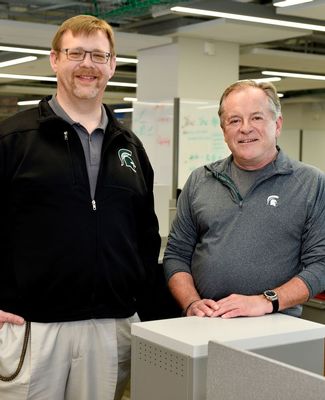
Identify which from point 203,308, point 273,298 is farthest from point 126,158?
point 273,298

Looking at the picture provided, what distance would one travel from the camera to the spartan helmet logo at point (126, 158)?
2.40 meters

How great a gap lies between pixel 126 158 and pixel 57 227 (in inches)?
14.1

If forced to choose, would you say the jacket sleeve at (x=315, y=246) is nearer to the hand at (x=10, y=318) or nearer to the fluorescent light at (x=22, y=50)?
the hand at (x=10, y=318)

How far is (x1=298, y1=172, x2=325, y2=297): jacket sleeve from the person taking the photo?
2.31 m

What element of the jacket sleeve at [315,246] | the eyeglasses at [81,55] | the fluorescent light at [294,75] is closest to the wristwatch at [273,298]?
the jacket sleeve at [315,246]

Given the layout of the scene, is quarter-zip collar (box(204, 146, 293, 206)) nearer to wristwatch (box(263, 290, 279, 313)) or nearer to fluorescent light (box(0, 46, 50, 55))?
wristwatch (box(263, 290, 279, 313))

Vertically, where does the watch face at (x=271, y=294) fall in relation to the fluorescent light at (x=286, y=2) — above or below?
below

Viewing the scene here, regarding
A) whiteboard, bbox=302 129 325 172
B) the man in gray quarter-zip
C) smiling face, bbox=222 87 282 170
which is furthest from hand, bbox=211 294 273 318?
whiteboard, bbox=302 129 325 172

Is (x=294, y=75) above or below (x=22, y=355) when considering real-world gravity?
above

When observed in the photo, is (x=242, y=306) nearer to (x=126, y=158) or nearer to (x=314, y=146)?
(x=126, y=158)

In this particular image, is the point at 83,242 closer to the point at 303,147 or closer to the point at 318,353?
the point at 318,353

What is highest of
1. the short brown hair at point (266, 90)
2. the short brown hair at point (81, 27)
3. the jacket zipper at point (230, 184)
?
the short brown hair at point (81, 27)

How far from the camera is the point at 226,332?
1998mm

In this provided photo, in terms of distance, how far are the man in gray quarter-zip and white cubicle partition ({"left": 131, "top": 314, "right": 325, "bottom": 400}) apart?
177 millimetres
